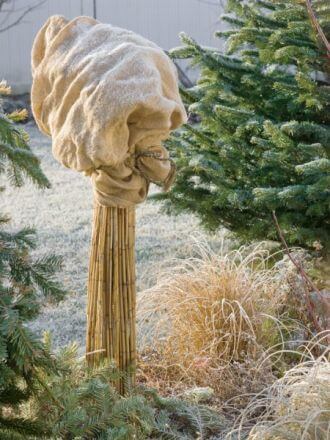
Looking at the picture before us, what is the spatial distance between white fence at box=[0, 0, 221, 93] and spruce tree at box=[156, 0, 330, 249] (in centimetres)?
784

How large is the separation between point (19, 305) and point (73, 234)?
12.4 feet

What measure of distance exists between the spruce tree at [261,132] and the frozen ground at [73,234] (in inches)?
15.2

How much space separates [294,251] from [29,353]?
2.49m

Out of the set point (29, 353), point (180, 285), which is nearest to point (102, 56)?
point (29, 353)

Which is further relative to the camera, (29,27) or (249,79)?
(29,27)

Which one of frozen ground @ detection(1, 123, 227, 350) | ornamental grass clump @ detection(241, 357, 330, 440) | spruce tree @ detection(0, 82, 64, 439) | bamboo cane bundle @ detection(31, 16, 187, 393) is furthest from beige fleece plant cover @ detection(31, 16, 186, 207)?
frozen ground @ detection(1, 123, 227, 350)

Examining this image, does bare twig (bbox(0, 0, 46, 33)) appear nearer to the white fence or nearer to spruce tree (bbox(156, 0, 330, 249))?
the white fence

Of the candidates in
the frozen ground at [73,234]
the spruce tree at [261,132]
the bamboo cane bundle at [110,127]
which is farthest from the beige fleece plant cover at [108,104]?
the spruce tree at [261,132]

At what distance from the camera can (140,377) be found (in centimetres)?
325

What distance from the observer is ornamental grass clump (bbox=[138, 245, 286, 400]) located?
314 centimetres

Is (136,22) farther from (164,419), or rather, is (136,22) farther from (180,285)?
(164,419)

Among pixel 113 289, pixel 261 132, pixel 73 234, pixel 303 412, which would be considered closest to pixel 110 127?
pixel 113 289

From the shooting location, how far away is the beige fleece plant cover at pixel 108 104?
2482 millimetres

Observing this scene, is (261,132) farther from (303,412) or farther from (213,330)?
(303,412)
